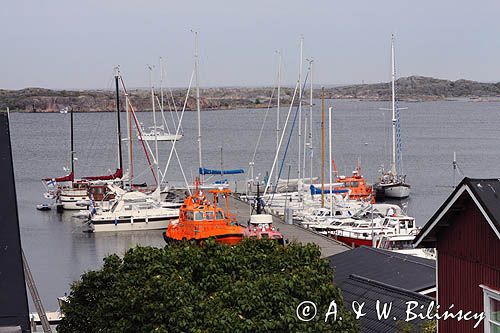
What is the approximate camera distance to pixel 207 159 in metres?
95.8

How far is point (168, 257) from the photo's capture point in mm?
13234

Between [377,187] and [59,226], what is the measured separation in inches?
789

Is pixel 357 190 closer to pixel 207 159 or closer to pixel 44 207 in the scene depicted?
pixel 44 207

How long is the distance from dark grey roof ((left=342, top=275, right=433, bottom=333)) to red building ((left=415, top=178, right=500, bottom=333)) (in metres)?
1.88

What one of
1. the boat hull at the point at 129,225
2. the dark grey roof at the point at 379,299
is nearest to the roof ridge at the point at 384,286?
the dark grey roof at the point at 379,299

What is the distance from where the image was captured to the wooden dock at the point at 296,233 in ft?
104

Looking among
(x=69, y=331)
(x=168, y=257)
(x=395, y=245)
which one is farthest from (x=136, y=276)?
(x=395, y=245)

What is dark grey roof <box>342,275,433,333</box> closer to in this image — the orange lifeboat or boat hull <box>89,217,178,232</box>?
boat hull <box>89,217,178,232</box>

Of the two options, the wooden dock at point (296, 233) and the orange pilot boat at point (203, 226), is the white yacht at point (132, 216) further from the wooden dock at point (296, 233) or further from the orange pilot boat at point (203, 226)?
the orange pilot boat at point (203, 226)

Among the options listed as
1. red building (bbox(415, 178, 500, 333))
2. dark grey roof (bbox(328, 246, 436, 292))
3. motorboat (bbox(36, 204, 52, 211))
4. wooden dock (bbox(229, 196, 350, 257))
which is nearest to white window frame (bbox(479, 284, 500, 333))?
red building (bbox(415, 178, 500, 333))

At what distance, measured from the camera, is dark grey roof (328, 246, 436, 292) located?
15445 mm

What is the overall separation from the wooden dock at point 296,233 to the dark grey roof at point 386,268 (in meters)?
10.3

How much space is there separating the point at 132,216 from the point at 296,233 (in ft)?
A: 38.8

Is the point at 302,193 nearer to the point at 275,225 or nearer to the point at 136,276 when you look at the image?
the point at 275,225
